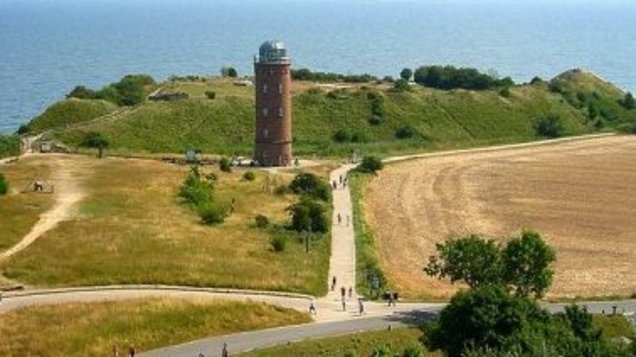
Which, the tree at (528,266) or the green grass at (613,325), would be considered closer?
the green grass at (613,325)

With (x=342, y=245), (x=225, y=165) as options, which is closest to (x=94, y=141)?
(x=225, y=165)

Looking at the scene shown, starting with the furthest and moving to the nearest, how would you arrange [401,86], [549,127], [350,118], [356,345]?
[401,86] → [549,127] → [350,118] → [356,345]

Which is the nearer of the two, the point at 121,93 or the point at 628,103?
the point at 121,93

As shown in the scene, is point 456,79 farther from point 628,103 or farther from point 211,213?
point 211,213

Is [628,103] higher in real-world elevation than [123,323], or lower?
higher

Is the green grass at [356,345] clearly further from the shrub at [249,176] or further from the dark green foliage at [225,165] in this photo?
the dark green foliage at [225,165]

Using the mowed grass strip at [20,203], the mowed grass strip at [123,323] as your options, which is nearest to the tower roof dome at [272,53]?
the mowed grass strip at [20,203]

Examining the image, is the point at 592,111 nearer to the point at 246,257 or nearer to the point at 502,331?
the point at 246,257
